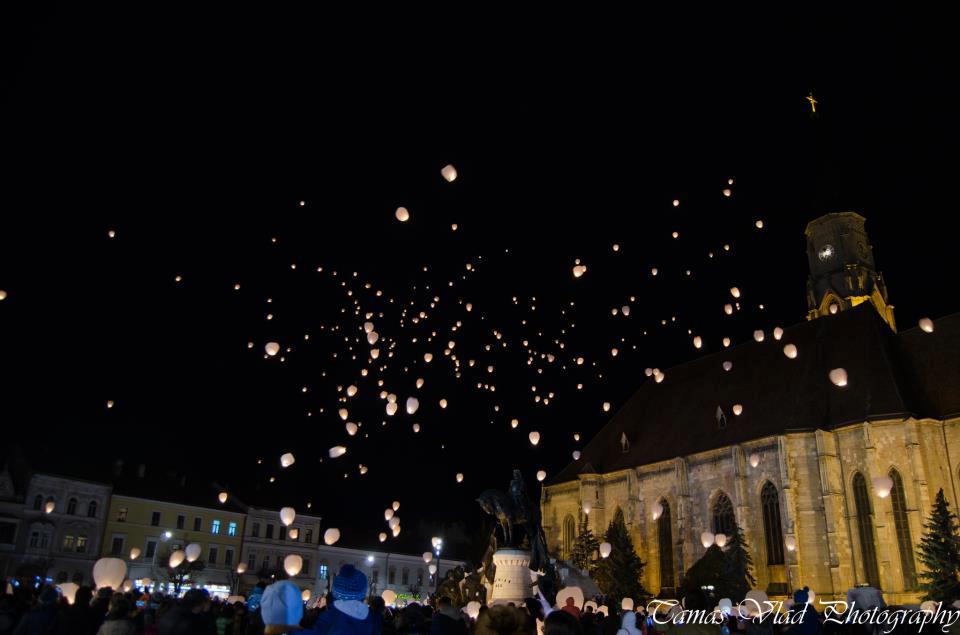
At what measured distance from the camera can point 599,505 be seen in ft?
139

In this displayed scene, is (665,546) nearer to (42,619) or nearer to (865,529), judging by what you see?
(865,529)

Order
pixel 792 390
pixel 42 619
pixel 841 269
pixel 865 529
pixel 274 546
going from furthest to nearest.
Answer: pixel 274 546
pixel 841 269
pixel 792 390
pixel 865 529
pixel 42 619

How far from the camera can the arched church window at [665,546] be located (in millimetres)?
37375

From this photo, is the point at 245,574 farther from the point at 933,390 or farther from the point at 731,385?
the point at 933,390

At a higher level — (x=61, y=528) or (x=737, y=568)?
(x=61, y=528)

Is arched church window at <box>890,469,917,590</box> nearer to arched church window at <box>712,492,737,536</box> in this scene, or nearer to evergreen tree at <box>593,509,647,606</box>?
arched church window at <box>712,492,737,536</box>

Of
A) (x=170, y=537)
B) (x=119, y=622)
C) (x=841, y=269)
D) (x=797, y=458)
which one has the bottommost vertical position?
(x=119, y=622)

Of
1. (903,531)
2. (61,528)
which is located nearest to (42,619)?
(903,531)

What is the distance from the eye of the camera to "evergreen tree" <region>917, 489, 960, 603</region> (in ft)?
79.6

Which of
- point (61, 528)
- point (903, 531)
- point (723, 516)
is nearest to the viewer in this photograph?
point (903, 531)

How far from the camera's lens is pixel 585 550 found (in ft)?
127

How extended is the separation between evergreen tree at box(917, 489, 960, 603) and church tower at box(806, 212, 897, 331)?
2376cm

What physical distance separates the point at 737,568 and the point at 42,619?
101 ft

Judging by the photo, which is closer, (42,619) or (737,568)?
(42,619)
